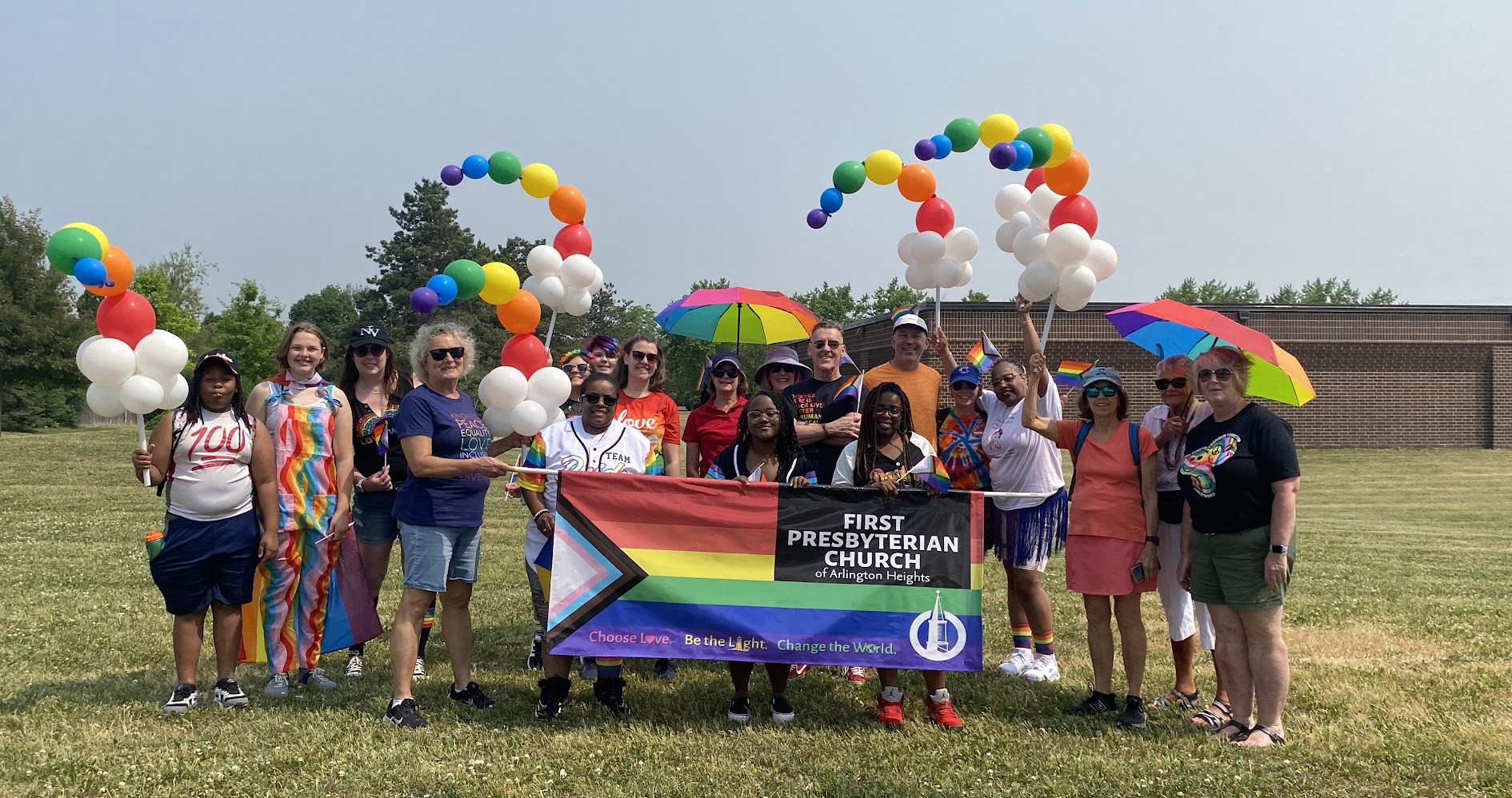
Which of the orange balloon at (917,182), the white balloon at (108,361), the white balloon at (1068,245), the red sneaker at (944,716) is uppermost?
the orange balloon at (917,182)

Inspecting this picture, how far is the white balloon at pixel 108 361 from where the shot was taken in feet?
16.9

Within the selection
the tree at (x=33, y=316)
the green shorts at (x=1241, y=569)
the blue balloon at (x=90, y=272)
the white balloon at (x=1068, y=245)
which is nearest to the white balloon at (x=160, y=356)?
the blue balloon at (x=90, y=272)

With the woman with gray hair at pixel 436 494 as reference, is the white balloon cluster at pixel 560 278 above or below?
above

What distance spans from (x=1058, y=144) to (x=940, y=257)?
3.74 feet

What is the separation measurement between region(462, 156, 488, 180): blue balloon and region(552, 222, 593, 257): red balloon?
2.18 ft

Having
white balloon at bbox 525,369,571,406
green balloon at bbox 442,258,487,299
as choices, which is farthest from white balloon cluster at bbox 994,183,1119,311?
green balloon at bbox 442,258,487,299

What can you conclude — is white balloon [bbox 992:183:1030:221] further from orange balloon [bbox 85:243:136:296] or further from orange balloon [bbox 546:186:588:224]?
orange balloon [bbox 85:243:136:296]

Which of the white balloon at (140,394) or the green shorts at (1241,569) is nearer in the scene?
the green shorts at (1241,569)

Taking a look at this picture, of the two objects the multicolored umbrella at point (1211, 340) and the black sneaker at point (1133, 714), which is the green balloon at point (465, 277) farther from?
the black sneaker at point (1133, 714)

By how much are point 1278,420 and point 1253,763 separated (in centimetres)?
163

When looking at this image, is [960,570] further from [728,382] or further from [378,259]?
[378,259]

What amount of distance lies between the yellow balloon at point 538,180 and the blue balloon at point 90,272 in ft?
8.41

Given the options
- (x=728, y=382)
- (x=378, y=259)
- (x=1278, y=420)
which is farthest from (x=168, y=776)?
(x=378, y=259)

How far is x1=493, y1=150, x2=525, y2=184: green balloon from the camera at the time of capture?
21.8 feet
